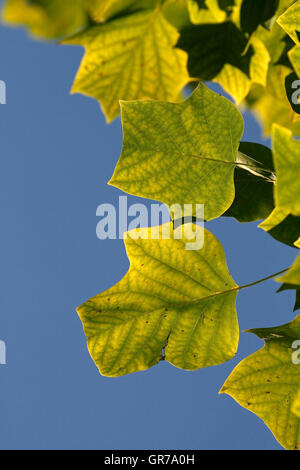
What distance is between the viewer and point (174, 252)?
54 centimetres

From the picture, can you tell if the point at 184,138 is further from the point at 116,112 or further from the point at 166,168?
the point at 116,112

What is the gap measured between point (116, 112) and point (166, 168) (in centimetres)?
35

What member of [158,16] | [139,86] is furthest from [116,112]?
[158,16]

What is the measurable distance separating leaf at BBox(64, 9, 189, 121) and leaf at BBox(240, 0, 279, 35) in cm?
15

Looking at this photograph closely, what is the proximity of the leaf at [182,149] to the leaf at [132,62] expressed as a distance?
1.07 feet

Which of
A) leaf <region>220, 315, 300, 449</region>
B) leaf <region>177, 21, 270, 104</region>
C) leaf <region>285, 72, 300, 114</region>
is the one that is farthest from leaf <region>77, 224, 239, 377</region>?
leaf <region>177, 21, 270, 104</region>

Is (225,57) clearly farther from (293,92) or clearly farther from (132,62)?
(293,92)

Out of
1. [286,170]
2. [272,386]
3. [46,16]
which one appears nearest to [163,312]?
[272,386]

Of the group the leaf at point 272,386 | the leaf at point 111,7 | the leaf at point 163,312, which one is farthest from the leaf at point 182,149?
the leaf at point 111,7

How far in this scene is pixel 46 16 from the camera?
63cm

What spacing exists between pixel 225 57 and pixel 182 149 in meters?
0.34

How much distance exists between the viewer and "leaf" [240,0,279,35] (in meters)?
0.63

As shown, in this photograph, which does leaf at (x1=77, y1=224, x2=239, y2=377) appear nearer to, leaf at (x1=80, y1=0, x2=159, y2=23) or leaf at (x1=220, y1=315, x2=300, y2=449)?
leaf at (x1=220, y1=315, x2=300, y2=449)

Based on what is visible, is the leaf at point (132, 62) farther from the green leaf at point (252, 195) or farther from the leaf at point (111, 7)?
the green leaf at point (252, 195)
